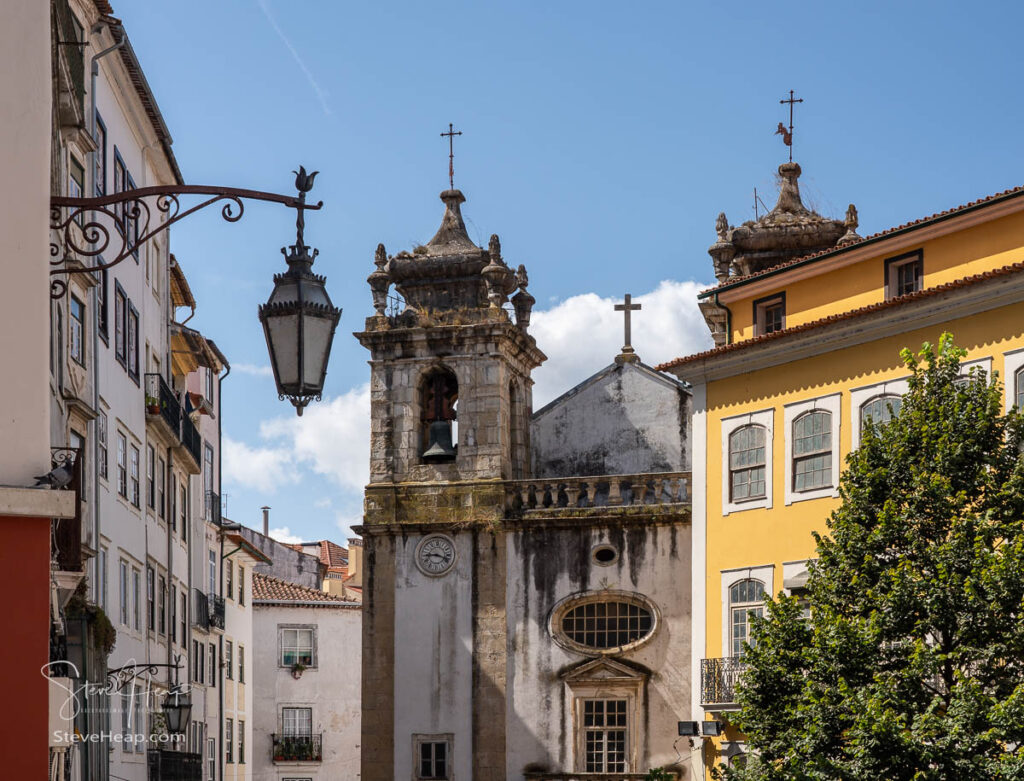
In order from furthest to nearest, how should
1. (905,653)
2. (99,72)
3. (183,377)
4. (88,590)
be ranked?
1. (183,377)
2. (99,72)
3. (88,590)
4. (905,653)

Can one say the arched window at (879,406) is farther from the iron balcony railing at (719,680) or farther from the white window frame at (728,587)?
the iron balcony railing at (719,680)

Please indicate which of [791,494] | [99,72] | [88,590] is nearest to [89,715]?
[88,590]

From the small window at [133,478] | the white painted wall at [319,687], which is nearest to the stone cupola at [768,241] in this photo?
the small window at [133,478]

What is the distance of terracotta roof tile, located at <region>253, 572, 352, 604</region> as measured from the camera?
59.1 meters

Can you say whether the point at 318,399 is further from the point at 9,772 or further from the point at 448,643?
the point at 448,643

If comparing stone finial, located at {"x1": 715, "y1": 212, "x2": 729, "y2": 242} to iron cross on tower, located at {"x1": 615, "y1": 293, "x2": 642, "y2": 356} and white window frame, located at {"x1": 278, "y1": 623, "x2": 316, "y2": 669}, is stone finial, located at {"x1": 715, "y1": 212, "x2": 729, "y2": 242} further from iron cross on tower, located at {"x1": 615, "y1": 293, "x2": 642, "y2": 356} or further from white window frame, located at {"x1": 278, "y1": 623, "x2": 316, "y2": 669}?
white window frame, located at {"x1": 278, "y1": 623, "x2": 316, "y2": 669}

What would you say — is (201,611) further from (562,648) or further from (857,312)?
(857,312)

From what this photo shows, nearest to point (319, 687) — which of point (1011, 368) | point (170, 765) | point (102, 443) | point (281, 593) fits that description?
point (281, 593)

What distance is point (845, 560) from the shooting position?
20203 millimetres

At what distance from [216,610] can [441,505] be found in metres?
7.67

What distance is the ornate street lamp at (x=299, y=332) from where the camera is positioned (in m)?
9.14

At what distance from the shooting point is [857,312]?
27.5 meters

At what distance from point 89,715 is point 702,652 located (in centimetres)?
1251

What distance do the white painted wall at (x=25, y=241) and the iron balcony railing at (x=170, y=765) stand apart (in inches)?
788
